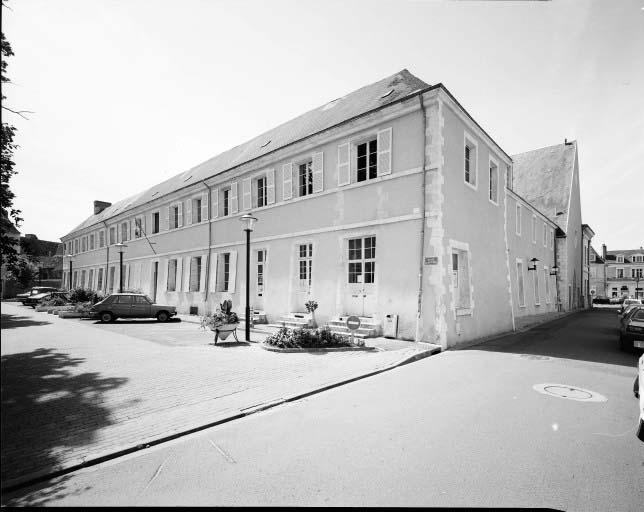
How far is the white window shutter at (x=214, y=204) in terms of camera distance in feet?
64.4

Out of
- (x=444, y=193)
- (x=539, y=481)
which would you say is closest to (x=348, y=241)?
(x=444, y=193)

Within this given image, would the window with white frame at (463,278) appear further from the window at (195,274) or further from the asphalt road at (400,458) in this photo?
→ the window at (195,274)

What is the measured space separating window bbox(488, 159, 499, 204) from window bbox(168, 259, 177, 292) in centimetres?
1791

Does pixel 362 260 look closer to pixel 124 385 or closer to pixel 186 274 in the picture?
pixel 124 385

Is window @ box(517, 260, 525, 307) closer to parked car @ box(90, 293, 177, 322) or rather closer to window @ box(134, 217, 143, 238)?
parked car @ box(90, 293, 177, 322)

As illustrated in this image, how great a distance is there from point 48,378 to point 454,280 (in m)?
10.6

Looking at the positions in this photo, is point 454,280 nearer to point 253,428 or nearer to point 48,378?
point 253,428

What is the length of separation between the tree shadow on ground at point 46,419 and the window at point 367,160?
9.39m

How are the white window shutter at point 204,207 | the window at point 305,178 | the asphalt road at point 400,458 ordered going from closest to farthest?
the asphalt road at point 400,458
the window at point 305,178
the white window shutter at point 204,207

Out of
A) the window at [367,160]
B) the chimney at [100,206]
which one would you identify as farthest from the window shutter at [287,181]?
the chimney at [100,206]

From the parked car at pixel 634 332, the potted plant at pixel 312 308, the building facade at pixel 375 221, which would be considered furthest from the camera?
the potted plant at pixel 312 308

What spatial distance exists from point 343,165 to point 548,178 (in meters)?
24.7

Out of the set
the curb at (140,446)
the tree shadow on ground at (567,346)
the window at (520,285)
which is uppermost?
the window at (520,285)

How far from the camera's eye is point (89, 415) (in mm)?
4816
